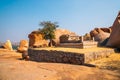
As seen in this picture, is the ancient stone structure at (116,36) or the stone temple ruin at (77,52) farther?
the ancient stone structure at (116,36)

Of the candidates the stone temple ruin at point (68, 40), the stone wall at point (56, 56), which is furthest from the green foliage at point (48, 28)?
the stone wall at point (56, 56)

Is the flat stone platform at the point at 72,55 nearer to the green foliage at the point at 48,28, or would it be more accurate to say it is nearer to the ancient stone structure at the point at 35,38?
the green foliage at the point at 48,28

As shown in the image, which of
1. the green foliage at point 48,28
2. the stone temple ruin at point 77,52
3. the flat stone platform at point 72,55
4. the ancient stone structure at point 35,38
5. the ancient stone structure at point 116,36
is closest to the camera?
the flat stone platform at point 72,55

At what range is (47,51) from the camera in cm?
1862

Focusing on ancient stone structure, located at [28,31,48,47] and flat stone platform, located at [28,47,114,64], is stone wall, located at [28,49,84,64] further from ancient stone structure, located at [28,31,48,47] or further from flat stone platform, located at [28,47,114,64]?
ancient stone structure, located at [28,31,48,47]

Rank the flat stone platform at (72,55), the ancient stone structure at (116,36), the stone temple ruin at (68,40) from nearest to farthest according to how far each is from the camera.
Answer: the flat stone platform at (72,55) → the ancient stone structure at (116,36) → the stone temple ruin at (68,40)

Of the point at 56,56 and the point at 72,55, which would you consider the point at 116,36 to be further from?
the point at 56,56

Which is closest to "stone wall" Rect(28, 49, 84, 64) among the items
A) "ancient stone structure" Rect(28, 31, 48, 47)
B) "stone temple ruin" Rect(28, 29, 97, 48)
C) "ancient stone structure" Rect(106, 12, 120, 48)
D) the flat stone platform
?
the flat stone platform

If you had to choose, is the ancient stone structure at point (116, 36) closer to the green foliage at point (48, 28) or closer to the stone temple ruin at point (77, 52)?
the stone temple ruin at point (77, 52)

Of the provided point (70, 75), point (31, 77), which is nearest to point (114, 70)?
point (70, 75)

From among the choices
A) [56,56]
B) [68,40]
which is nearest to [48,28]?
[68,40]

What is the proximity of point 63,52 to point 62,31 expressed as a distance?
818 inches

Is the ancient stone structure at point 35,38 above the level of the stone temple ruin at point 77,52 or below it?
above

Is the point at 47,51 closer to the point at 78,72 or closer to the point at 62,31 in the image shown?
the point at 78,72
